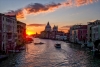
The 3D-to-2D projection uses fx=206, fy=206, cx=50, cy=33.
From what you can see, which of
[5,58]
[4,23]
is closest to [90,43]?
[4,23]

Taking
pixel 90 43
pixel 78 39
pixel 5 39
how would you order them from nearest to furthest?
pixel 5 39 → pixel 90 43 → pixel 78 39

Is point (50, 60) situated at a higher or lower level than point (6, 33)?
lower

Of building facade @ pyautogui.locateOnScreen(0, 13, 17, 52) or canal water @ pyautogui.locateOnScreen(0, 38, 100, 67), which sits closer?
canal water @ pyautogui.locateOnScreen(0, 38, 100, 67)

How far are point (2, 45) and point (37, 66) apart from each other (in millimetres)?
16064

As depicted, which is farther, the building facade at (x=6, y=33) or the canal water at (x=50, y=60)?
the building facade at (x=6, y=33)

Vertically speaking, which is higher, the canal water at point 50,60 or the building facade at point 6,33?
the building facade at point 6,33

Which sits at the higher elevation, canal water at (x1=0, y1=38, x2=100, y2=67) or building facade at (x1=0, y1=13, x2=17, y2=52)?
building facade at (x1=0, y1=13, x2=17, y2=52)

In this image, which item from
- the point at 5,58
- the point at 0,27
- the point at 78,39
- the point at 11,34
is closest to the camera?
the point at 5,58

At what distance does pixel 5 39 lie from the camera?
47062 millimetres

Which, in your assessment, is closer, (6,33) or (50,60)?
(50,60)

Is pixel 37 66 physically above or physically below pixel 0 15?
below

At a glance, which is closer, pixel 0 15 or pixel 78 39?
pixel 0 15

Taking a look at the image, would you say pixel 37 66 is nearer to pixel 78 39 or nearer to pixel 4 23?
pixel 4 23

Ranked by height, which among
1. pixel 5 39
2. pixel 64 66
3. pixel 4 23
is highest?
pixel 4 23
